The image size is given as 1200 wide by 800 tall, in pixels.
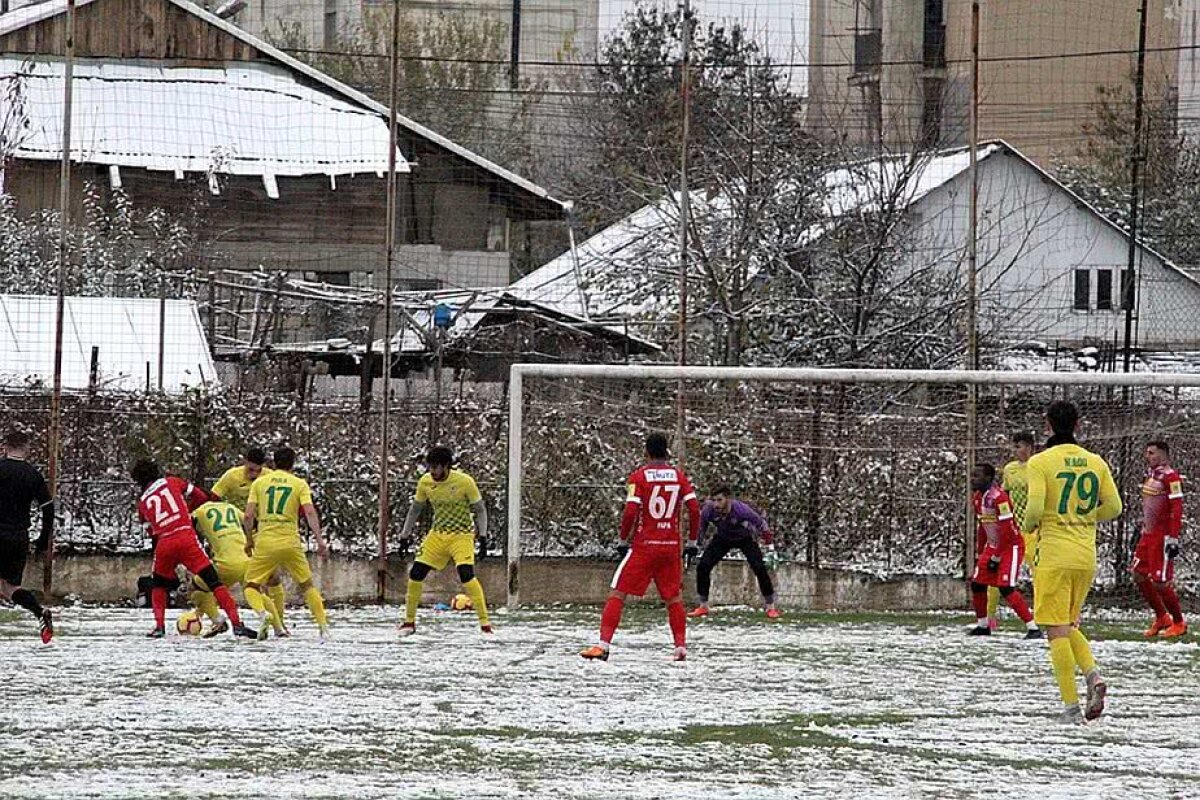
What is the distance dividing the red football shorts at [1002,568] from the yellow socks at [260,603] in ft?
22.1

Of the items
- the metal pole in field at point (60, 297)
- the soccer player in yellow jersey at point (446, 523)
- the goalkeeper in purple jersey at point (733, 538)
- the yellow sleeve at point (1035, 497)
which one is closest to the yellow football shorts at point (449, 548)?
the soccer player in yellow jersey at point (446, 523)

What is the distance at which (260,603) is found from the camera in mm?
17531

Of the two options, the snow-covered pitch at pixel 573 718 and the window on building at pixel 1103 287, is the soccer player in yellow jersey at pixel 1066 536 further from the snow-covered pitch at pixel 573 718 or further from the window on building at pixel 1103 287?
the window on building at pixel 1103 287

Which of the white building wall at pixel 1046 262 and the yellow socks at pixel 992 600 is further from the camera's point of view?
the white building wall at pixel 1046 262

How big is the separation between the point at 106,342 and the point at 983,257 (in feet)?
45.4

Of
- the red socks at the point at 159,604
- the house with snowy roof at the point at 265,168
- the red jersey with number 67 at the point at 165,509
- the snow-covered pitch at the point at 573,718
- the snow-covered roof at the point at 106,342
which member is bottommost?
the snow-covered pitch at the point at 573,718

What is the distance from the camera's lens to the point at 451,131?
130 feet

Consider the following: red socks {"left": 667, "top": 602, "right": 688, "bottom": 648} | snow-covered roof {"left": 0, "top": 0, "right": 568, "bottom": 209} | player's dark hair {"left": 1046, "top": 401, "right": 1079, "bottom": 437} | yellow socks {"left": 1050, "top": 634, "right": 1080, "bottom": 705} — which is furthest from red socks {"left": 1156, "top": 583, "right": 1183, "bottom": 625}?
snow-covered roof {"left": 0, "top": 0, "right": 568, "bottom": 209}

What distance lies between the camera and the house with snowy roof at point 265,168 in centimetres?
2953

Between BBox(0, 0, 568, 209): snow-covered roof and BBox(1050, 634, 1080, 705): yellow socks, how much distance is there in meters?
19.1

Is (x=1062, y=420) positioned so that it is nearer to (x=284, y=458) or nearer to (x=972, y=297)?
(x=284, y=458)


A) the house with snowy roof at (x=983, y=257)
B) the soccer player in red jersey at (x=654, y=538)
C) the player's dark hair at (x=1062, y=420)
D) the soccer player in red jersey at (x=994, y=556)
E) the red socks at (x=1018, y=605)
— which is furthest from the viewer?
the house with snowy roof at (x=983, y=257)

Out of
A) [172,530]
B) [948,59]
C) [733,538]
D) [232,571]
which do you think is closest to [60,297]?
[172,530]

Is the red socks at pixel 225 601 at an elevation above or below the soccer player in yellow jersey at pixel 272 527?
below
